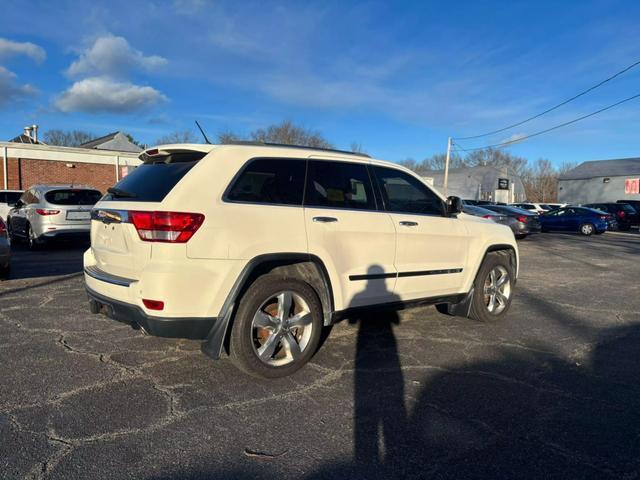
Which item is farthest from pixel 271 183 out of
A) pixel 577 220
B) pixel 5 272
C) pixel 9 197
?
pixel 577 220

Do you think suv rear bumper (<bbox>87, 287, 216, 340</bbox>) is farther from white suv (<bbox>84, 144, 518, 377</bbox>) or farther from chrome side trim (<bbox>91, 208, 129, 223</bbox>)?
chrome side trim (<bbox>91, 208, 129, 223</bbox>)

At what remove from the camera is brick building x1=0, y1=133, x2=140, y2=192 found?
968 inches

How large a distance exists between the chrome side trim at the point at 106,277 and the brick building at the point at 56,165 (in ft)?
70.1

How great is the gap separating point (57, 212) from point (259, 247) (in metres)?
9.36

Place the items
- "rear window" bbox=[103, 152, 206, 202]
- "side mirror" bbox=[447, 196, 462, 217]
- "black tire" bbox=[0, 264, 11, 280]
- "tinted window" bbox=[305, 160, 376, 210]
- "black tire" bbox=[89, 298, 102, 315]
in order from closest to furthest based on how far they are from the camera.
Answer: "rear window" bbox=[103, 152, 206, 202]
"black tire" bbox=[89, 298, 102, 315]
"tinted window" bbox=[305, 160, 376, 210]
"side mirror" bbox=[447, 196, 462, 217]
"black tire" bbox=[0, 264, 11, 280]

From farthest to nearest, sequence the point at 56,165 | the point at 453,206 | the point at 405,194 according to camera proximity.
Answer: the point at 56,165, the point at 453,206, the point at 405,194

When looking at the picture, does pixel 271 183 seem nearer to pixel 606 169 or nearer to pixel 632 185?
pixel 632 185

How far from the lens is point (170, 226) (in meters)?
3.39

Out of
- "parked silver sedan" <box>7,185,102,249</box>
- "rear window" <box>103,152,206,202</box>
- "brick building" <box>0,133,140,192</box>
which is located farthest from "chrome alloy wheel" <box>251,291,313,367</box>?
"brick building" <box>0,133,140,192</box>

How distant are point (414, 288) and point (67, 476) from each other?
334cm

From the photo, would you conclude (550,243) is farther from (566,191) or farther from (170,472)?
(566,191)

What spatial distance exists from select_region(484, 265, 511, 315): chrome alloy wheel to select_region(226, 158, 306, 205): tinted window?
2.86m

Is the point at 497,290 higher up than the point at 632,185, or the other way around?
the point at 632,185

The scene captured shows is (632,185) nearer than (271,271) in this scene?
No
